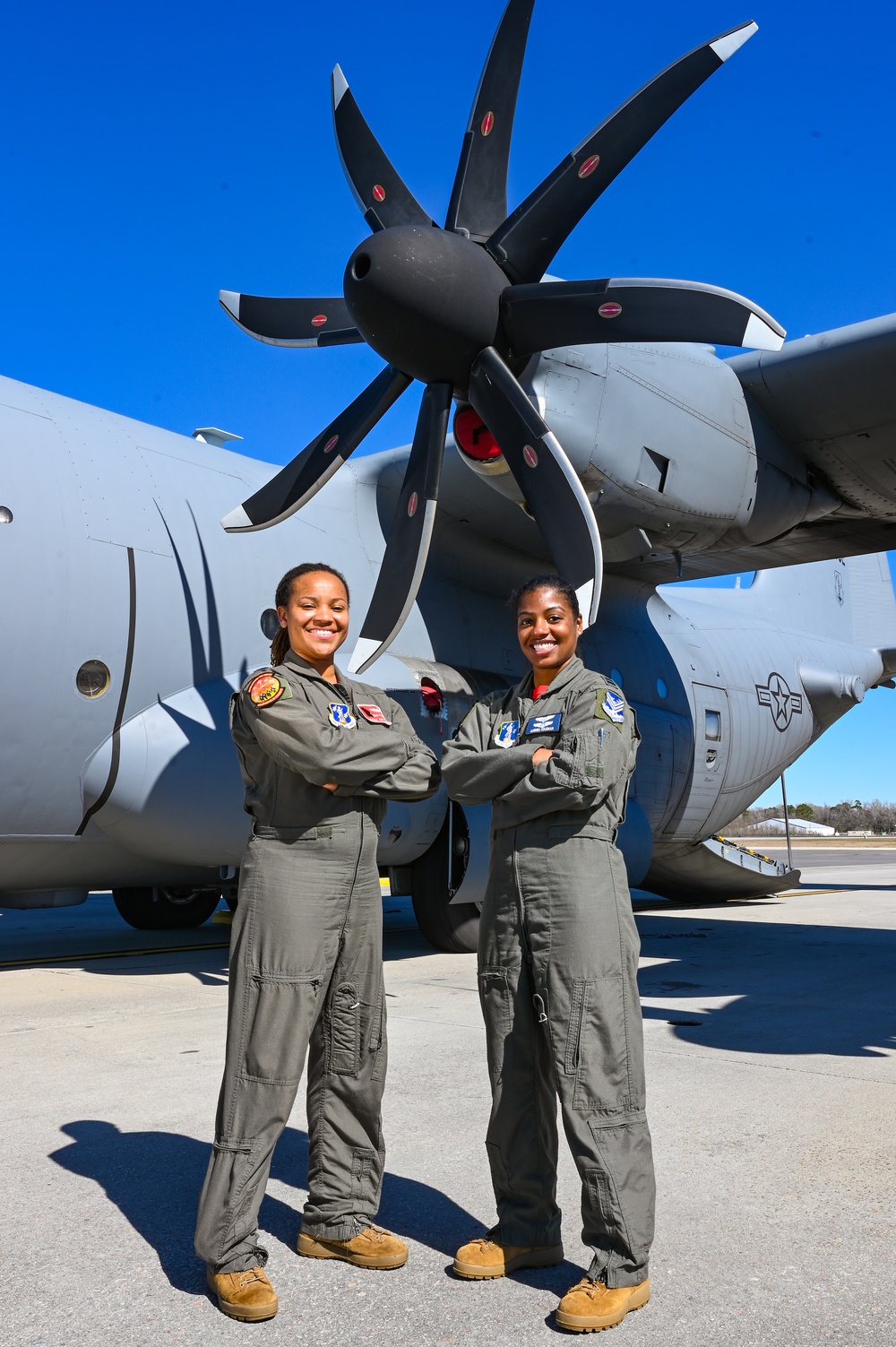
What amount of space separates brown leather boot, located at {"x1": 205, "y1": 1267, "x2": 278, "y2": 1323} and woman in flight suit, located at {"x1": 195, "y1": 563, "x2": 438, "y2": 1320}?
49 millimetres

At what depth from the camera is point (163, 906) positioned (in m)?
11.4

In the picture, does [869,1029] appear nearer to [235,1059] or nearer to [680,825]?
[235,1059]

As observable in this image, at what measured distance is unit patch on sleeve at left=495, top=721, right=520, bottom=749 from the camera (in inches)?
119

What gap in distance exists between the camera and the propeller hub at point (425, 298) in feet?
20.9

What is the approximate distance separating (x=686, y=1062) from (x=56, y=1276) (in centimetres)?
323

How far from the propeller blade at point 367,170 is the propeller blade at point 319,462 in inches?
42.1

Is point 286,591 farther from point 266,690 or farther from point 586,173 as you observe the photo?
point 586,173

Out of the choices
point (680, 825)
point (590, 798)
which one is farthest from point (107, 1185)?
point (680, 825)

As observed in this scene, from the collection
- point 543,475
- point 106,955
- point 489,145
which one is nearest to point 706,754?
point 543,475

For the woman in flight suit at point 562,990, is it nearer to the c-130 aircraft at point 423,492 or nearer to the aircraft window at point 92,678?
the c-130 aircraft at point 423,492

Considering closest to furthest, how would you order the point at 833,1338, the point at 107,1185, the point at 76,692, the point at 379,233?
the point at 833,1338
the point at 107,1185
the point at 379,233
the point at 76,692

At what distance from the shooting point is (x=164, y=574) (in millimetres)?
7812

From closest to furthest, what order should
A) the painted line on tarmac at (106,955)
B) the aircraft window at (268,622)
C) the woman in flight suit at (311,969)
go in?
the woman in flight suit at (311,969), the aircraft window at (268,622), the painted line on tarmac at (106,955)

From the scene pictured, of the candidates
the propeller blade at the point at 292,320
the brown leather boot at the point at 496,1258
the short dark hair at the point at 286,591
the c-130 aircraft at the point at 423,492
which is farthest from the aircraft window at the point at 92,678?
the brown leather boot at the point at 496,1258
